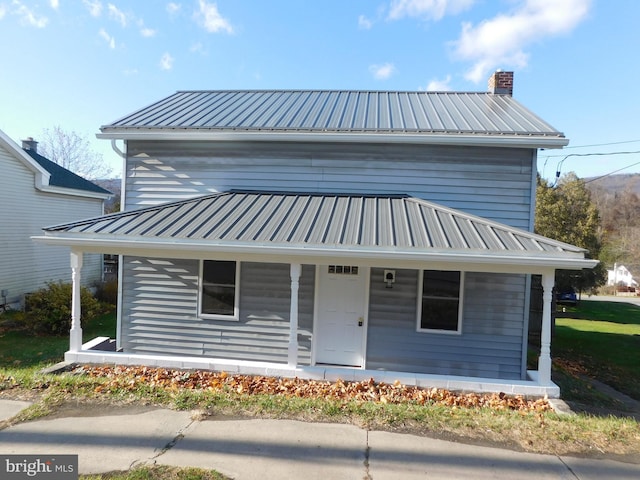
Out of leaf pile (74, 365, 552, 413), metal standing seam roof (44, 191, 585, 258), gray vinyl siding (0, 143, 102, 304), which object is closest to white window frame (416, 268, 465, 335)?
metal standing seam roof (44, 191, 585, 258)

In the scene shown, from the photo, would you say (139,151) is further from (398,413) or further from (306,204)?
(398,413)

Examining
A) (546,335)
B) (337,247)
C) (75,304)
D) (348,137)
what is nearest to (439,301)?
(546,335)

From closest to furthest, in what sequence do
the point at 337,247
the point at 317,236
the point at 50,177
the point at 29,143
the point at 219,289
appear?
the point at 337,247, the point at 317,236, the point at 219,289, the point at 50,177, the point at 29,143

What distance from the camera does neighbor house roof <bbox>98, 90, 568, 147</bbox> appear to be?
7.89m

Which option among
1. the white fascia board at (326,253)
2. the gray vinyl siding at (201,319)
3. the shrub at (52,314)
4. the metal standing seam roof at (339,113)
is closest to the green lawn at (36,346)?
the shrub at (52,314)

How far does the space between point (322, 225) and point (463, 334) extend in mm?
3681

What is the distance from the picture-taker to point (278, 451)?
4.05 m

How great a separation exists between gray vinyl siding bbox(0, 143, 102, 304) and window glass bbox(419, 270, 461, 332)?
1397 centimetres

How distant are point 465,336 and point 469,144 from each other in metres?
3.98

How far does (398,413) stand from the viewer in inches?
193

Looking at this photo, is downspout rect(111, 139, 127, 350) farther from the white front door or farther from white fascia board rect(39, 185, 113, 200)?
white fascia board rect(39, 185, 113, 200)

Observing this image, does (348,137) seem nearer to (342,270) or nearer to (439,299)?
(342,270)

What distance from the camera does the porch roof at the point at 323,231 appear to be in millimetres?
5938

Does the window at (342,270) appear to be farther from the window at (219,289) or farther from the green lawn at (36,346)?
the green lawn at (36,346)
